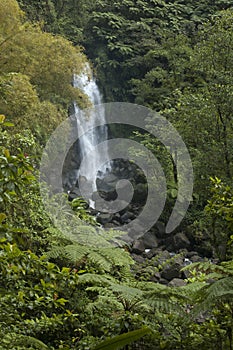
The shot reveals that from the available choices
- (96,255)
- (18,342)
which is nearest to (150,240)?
(96,255)

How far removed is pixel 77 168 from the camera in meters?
14.3

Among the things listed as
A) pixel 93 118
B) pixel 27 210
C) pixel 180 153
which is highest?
pixel 93 118

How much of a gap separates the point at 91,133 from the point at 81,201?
27.0ft

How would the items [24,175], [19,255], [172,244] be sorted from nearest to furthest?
1. [24,175]
2. [19,255]
3. [172,244]

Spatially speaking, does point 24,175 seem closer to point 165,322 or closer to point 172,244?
point 165,322

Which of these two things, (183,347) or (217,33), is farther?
(217,33)

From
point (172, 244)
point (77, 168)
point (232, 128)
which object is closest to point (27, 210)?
point (232, 128)

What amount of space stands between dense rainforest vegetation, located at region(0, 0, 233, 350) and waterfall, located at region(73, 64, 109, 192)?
0.89m

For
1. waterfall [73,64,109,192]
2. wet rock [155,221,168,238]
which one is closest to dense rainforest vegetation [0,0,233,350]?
wet rock [155,221,168,238]

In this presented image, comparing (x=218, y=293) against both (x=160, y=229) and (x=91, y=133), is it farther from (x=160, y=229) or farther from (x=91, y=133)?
(x=91, y=133)

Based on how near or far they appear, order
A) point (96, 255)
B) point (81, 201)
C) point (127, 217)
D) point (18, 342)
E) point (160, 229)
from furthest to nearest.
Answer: point (127, 217), point (160, 229), point (81, 201), point (96, 255), point (18, 342)

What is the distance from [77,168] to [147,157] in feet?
12.2

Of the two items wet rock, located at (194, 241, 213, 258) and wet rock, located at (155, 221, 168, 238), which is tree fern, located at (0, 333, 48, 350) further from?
wet rock, located at (155, 221, 168, 238)

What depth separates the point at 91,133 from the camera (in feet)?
50.7
